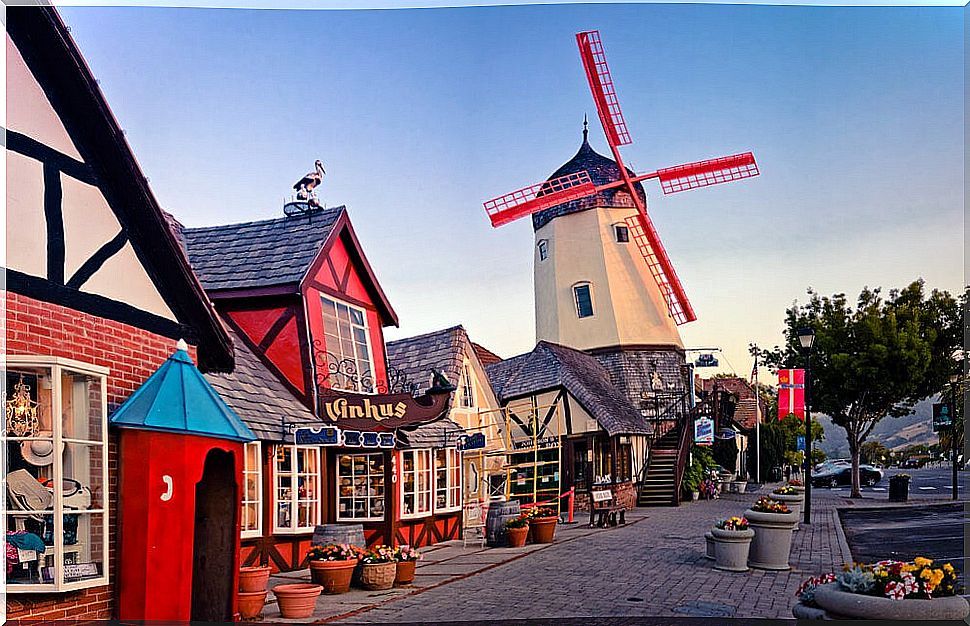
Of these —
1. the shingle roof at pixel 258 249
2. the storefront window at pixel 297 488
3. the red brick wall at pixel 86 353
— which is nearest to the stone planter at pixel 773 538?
the storefront window at pixel 297 488

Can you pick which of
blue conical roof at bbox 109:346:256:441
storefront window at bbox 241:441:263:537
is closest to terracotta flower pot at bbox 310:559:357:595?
storefront window at bbox 241:441:263:537

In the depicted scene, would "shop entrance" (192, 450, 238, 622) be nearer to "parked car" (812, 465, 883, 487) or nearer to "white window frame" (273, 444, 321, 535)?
"white window frame" (273, 444, 321, 535)

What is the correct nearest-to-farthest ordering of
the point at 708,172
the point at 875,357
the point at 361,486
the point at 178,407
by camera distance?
the point at 178,407
the point at 361,486
the point at 708,172
the point at 875,357

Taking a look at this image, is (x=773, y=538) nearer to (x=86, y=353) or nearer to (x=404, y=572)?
(x=404, y=572)

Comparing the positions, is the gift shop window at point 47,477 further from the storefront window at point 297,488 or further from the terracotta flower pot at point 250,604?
the storefront window at point 297,488

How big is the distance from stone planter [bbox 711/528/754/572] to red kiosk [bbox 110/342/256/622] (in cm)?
647

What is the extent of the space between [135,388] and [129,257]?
1.13 metres

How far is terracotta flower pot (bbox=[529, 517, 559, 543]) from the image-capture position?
16594 millimetres

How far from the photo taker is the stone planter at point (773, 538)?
12992 millimetres

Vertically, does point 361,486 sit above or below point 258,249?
below

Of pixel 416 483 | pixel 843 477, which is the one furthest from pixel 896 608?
pixel 843 477

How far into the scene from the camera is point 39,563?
7.81 metres

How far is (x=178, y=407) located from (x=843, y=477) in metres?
35.2

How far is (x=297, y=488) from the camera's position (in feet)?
43.4
